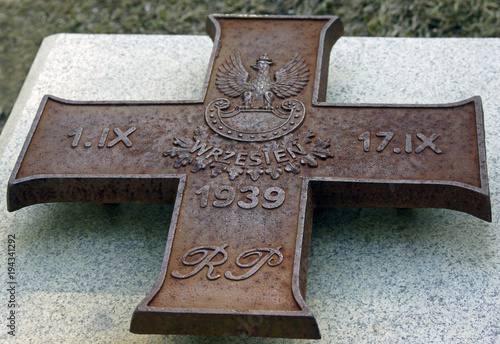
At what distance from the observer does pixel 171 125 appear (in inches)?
100.0

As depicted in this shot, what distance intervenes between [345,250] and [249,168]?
407 mm

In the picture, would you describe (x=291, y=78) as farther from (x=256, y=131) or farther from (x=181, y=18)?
(x=181, y=18)

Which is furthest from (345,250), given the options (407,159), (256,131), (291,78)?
(291,78)

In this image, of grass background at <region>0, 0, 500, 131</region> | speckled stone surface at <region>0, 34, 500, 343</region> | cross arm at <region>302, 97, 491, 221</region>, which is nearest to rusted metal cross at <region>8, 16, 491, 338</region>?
cross arm at <region>302, 97, 491, 221</region>

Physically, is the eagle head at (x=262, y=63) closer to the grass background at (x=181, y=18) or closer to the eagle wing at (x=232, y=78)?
the eagle wing at (x=232, y=78)

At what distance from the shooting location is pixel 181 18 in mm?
4684

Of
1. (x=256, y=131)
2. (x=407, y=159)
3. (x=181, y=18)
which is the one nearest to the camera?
(x=407, y=159)

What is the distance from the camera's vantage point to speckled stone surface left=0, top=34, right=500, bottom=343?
2139 mm

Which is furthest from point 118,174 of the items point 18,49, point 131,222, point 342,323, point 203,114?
point 18,49

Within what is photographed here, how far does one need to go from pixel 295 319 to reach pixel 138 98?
1361 millimetres

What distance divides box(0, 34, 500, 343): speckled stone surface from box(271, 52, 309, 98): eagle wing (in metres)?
0.24

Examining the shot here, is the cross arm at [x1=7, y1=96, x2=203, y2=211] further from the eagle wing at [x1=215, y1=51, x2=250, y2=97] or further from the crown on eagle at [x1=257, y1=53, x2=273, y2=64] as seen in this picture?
the crown on eagle at [x1=257, y1=53, x2=273, y2=64]

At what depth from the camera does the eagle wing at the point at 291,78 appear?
261cm

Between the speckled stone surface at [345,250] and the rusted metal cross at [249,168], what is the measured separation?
0.15 meters
